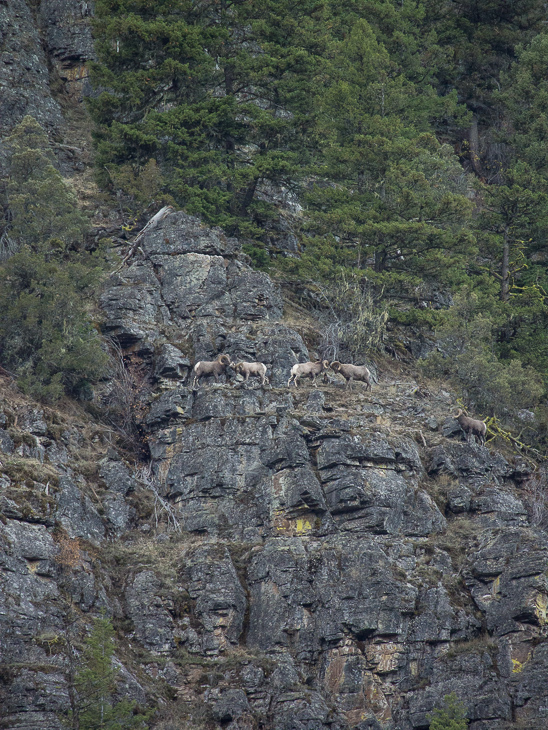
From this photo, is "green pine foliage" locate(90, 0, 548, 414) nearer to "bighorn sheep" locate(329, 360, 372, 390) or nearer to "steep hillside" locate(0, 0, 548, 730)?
"steep hillside" locate(0, 0, 548, 730)

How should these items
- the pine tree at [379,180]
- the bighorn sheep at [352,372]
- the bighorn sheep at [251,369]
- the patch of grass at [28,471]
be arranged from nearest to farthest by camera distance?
1. the patch of grass at [28,471]
2. the bighorn sheep at [251,369]
3. the bighorn sheep at [352,372]
4. the pine tree at [379,180]

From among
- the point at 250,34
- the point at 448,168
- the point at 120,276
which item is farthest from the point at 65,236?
the point at 448,168

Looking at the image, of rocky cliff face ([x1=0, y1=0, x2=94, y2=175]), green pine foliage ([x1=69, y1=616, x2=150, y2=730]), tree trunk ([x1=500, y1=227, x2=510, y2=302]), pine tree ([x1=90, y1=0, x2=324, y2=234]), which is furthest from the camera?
rocky cliff face ([x1=0, y1=0, x2=94, y2=175])

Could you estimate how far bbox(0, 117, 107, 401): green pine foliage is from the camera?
32.6 m

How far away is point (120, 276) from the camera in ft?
122

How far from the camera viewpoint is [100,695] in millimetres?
23109

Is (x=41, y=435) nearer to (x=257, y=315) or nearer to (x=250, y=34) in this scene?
(x=257, y=315)

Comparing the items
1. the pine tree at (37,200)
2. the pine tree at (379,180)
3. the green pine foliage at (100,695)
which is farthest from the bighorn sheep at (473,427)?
the pine tree at (37,200)

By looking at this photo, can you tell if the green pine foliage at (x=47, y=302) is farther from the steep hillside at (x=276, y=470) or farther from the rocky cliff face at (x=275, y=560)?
the rocky cliff face at (x=275, y=560)

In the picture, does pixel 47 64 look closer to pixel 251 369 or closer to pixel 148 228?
pixel 148 228

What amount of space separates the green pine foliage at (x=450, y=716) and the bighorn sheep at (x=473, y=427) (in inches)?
381

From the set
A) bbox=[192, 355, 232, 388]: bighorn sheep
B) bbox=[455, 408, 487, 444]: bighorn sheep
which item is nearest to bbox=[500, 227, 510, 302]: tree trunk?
bbox=[455, 408, 487, 444]: bighorn sheep

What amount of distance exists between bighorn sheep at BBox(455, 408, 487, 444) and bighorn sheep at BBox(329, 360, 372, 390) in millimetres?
3336

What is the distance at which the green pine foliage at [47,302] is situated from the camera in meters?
32.6
